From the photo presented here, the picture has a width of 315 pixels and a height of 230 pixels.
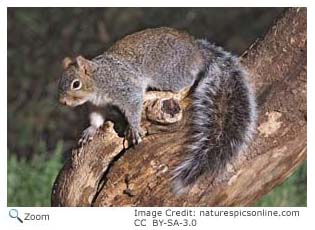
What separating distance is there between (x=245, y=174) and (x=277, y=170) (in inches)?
3.2

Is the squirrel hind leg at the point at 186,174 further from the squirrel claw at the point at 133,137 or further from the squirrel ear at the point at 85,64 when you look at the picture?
the squirrel ear at the point at 85,64

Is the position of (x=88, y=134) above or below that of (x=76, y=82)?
below

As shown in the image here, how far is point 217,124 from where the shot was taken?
207cm

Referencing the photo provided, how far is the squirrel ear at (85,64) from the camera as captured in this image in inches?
86.8

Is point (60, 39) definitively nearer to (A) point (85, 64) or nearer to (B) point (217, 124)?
(A) point (85, 64)

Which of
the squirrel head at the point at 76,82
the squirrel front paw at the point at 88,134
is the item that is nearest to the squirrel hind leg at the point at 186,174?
the squirrel front paw at the point at 88,134

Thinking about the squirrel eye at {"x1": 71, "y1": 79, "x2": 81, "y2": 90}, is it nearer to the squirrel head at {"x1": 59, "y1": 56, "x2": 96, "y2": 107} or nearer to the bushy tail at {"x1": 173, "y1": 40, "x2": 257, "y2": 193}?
the squirrel head at {"x1": 59, "y1": 56, "x2": 96, "y2": 107}

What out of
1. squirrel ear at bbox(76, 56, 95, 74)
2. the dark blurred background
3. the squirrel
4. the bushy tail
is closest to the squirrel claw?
the squirrel

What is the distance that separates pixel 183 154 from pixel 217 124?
0.40ft

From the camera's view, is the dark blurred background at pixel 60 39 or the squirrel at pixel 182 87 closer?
the squirrel at pixel 182 87
